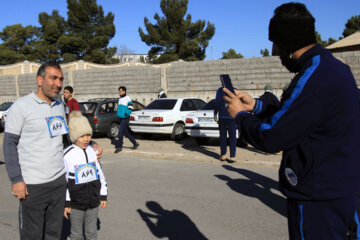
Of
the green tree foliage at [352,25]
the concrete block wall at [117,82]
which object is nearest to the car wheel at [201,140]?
the concrete block wall at [117,82]

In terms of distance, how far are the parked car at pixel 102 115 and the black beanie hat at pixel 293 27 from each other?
11798 mm

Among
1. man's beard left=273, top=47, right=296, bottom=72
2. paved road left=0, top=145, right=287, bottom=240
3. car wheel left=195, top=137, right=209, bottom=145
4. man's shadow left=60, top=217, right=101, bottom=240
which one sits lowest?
man's shadow left=60, top=217, right=101, bottom=240

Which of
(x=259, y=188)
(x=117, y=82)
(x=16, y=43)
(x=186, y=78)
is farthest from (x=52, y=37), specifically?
(x=259, y=188)

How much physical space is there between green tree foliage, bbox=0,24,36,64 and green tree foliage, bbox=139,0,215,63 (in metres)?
20.5

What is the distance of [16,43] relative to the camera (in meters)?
56.1

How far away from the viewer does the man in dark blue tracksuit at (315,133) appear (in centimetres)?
173

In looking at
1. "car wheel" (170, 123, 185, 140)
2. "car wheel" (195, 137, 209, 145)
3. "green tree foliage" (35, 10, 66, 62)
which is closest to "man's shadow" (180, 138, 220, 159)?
"car wheel" (195, 137, 209, 145)

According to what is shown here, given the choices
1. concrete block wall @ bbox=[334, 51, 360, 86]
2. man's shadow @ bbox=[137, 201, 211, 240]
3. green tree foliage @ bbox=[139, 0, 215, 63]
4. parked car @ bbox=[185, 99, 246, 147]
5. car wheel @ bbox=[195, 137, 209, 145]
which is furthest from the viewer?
green tree foliage @ bbox=[139, 0, 215, 63]

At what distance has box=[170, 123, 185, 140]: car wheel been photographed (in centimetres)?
1259

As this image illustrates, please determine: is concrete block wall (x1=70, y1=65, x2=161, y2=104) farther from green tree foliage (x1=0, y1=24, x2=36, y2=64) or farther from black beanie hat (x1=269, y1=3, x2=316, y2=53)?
green tree foliage (x1=0, y1=24, x2=36, y2=64)

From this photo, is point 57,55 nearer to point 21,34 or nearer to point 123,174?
point 21,34

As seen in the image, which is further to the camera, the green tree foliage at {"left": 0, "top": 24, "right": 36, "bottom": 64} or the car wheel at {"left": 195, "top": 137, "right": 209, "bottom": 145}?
the green tree foliage at {"left": 0, "top": 24, "right": 36, "bottom": 64}

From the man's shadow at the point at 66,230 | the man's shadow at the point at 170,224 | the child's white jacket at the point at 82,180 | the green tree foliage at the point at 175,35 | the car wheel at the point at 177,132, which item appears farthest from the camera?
the green tree foliage at the point at 175,35

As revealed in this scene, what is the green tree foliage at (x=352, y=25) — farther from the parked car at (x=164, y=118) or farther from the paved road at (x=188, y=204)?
the paved road at (x=188, y=204)
